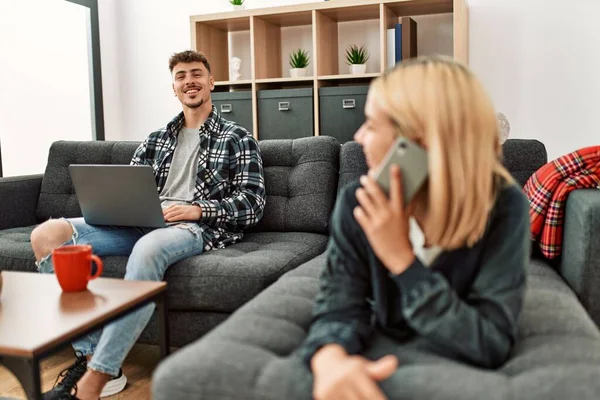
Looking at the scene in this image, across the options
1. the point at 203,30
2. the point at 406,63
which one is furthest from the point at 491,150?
the point at 203,30

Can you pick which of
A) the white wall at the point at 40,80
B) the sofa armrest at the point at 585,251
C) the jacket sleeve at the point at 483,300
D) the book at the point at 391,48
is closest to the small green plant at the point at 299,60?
the book at the point at 391,48

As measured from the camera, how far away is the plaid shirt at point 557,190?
1854 millimetres

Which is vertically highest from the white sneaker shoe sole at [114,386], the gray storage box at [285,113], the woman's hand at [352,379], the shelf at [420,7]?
the shelf at [420,7]

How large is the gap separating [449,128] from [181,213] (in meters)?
1.34

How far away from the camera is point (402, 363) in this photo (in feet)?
3.53

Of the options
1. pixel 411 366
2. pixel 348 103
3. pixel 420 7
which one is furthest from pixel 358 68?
pixel 411 366

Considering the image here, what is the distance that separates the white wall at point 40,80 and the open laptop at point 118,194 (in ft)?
6.22

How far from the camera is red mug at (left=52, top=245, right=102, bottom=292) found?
4.48 feet

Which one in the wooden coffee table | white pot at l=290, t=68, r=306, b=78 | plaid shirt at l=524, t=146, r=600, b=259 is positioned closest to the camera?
the wooden coffee table

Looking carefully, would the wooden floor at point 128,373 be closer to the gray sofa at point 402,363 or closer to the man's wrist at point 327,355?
the gray sofa at point 402,363

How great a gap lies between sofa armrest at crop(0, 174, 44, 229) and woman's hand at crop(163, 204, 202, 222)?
38.5 inches

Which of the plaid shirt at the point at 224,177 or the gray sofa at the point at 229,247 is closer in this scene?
the gray sofa at the point at 229,247

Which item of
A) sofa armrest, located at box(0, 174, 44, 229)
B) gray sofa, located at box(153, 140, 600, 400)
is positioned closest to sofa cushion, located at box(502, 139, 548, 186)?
gray sofa, located at box(153, 140, 600, 400)

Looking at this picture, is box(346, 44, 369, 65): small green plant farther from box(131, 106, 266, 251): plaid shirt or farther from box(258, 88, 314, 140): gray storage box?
box(131, 106, 266, 251): plaid shirt
